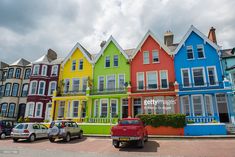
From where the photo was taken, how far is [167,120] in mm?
16938

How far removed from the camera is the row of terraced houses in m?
20.0

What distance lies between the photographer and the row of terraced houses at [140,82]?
2000 cm

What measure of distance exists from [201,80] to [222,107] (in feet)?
13.0

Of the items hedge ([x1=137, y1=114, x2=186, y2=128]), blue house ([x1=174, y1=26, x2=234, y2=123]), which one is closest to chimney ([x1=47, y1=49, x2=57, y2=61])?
hedge ([x1=137, y1=114, x2=186, y2=128])

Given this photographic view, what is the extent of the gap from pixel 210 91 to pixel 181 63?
17.2 feet

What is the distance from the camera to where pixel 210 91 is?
1866 centimetres

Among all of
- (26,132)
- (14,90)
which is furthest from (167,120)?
(14,90)

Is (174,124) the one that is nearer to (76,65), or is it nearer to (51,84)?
(76,65)

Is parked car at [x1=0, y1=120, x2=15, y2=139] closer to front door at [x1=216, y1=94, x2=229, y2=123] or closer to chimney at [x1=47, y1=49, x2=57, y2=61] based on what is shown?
chimney at [x1=47, y1=49, x2=57, y2=61]

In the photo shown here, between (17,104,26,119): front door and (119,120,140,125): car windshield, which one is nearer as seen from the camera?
(119,120,140,125): car windshield

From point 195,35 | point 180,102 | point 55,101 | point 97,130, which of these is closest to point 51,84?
point 55,101

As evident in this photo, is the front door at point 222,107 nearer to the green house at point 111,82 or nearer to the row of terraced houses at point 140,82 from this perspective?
the row of terraced houses at point 140,82

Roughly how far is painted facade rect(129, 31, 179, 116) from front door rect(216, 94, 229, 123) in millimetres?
5180

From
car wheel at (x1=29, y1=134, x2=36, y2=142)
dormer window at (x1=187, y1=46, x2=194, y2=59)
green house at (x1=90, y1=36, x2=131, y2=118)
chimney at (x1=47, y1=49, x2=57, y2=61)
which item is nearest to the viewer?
car wheel at (x1=29, y1=134, x2=36, y2=142)
